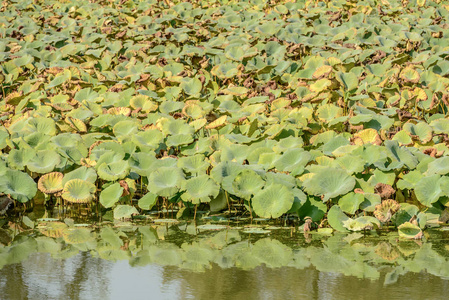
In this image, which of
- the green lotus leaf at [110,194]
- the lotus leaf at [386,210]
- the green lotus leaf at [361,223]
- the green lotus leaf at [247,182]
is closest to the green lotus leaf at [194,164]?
the green lotus leaf at [247,182]

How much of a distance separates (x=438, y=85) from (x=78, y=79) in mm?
3061

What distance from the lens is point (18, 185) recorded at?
132 inches

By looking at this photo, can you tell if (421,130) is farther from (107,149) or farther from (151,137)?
(107,149)

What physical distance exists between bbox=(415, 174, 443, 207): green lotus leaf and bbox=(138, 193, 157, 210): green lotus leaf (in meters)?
1.39

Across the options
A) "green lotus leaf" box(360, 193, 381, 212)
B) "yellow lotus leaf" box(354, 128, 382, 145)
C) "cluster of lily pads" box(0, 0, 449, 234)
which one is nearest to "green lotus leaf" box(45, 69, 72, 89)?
"cluster of lily pads" box(0, 0, 449, 234)

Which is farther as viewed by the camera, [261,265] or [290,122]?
[290,122]

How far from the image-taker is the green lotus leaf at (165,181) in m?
3.21

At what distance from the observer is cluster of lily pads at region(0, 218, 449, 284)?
101 inches

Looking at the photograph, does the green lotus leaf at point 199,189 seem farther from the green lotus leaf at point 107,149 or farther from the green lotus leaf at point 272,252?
the green lotus leaf at point 107,149

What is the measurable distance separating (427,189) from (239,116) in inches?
57.2

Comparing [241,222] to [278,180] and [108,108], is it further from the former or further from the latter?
[108,108]

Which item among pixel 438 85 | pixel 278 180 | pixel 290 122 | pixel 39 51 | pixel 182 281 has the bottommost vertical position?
pixel 182 281

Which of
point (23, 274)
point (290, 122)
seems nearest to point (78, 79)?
point (290, 122)

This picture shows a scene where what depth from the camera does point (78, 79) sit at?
17.9 ft
